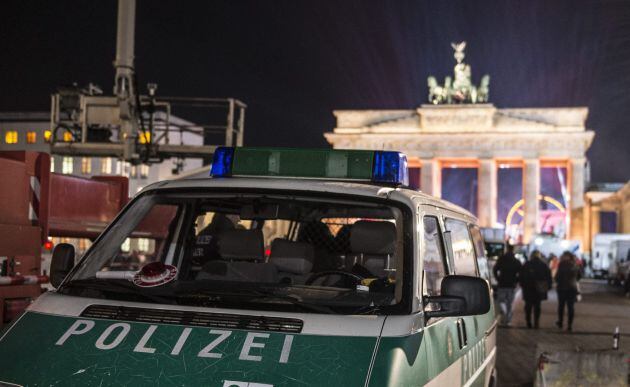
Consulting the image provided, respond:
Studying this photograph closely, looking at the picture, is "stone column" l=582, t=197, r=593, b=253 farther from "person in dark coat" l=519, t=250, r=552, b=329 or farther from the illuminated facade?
"person in dark coat" l=519, t=250, r=552, b=329

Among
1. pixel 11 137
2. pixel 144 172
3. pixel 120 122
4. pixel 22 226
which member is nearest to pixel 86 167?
pixel 144 172

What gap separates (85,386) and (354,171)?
1.98 m

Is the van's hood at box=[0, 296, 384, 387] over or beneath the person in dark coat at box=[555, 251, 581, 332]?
over

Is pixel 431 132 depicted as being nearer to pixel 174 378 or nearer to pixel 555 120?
pixel 555 120

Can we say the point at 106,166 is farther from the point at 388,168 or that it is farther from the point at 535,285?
the point at 388,168

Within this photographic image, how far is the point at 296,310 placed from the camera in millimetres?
3385

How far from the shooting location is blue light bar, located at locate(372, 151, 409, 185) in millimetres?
4398

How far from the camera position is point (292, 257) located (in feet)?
14.5

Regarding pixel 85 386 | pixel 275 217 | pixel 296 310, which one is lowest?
pixel 85 386

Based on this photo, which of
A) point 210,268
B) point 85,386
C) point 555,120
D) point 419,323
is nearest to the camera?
point 85,386

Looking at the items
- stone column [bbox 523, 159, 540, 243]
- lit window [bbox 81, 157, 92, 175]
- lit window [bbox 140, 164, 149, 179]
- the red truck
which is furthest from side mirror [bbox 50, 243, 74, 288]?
lit window [bbox 140, 164, 149, 179]

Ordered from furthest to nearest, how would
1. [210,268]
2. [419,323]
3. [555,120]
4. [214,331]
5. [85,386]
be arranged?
1. [555,120]
2. [210,268]
3. [419,323]
4. [214,331]
5. [85,386]

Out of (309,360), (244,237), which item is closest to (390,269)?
(244,237)

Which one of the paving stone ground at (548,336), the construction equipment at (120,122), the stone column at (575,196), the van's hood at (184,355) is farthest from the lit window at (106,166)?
the van's hood at (184,355)
